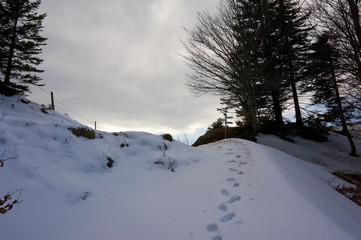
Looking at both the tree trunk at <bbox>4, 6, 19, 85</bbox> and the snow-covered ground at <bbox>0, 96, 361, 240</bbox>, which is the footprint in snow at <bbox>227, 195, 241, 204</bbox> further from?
the tree trunk at <bbox>4, 6, 19, 85</bbox>

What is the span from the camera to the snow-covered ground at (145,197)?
190 cm

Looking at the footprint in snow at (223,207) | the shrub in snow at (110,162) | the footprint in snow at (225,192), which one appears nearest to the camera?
the footprint in snow at (223,207)

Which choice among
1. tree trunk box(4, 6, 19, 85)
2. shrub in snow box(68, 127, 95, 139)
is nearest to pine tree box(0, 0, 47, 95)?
tree trunk box(4, 6, 19, 85)

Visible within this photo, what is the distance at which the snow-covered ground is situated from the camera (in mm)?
1896

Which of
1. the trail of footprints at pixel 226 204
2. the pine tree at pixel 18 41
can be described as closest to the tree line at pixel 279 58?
the trail of footprints at pixel 226 204

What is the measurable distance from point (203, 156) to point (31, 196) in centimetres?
397

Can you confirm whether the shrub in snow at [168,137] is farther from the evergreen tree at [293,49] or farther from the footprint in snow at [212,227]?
the evergreen tree at [293,49]

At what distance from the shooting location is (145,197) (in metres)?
2.98

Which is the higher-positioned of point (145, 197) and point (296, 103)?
point (296, 103)

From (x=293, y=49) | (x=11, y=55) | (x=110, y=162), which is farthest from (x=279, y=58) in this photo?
(x=11, y=55)

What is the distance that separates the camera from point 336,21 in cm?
519

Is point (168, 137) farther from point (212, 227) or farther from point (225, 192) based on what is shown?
point (212, 227)

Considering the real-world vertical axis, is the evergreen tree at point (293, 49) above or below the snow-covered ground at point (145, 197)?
above

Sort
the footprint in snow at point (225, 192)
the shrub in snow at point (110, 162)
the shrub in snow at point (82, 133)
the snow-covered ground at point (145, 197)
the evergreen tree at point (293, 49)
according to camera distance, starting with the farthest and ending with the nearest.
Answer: the evergreen tree at point (293, 49), the shrub in snow at point (82, 133), the shrub in snow at point (110, 162), the footprint in snow at point (225, 192), the snow-covered ground at point (145, 197)
